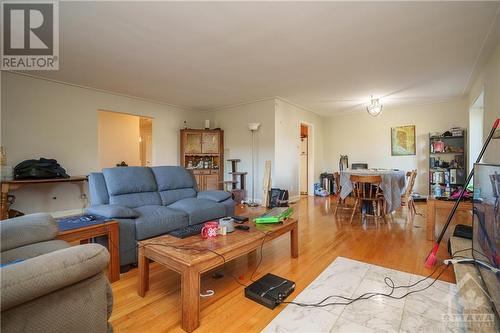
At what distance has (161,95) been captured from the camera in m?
4.86

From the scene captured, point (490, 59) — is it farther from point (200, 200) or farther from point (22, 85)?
point (22, 85)

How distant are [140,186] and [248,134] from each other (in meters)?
3.26

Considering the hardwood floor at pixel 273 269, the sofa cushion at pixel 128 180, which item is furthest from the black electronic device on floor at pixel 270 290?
the sofa cushion at pixel 128 180

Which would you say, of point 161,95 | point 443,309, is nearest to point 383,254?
point 443,309

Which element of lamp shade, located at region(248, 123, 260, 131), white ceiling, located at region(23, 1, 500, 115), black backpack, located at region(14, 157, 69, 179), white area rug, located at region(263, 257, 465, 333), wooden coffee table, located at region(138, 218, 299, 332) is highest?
white ceiling, located at region(23, 1, 500, 115)

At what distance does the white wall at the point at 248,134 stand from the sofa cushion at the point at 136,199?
292 centimetres

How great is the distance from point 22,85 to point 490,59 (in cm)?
677

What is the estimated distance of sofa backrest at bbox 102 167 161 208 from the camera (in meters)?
2.56

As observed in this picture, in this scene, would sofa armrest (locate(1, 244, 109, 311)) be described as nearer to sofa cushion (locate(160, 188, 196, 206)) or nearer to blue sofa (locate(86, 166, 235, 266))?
blue sofa (locate(86, 166, 235, 266))

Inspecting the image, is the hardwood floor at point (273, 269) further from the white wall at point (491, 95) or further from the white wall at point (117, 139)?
the white wall at point (117, 139)

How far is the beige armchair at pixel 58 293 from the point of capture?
2.51 ft

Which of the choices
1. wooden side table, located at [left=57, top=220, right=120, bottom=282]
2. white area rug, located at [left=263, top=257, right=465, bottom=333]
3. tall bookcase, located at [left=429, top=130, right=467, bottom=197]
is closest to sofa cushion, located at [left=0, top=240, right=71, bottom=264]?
wooden side table, located at [left=57, top=220, right=120, bottom=282]

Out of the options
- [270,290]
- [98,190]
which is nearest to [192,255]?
[270,290]

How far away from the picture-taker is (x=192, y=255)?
4.66 ft
